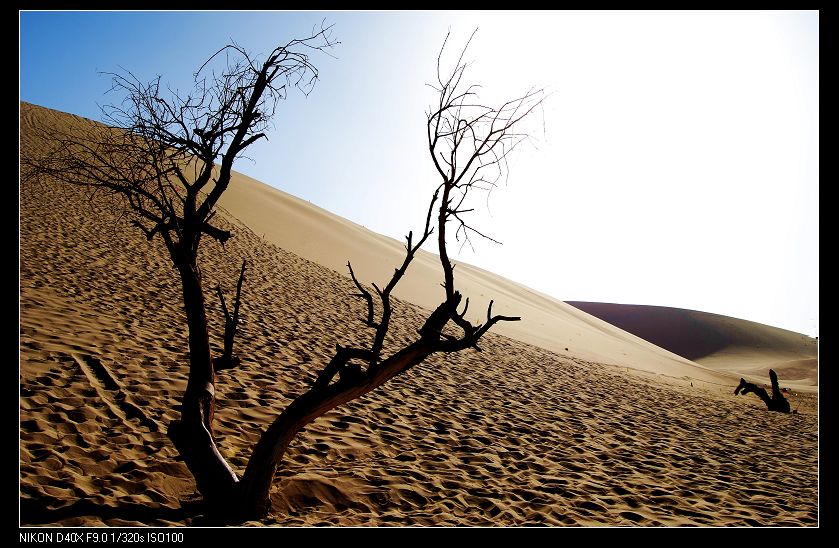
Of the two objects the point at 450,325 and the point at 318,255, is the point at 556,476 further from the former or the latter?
the point at 318,255

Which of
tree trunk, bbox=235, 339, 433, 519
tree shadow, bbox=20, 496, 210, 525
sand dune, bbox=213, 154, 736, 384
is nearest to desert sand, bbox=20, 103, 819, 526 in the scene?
tree shadow, bbox=20, 496, 210, 525

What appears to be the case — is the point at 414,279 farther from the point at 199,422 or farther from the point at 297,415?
the point at 297,415

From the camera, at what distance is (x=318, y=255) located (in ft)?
70.0

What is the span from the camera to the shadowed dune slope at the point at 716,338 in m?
42.8

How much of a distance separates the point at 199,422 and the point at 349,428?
236 centimetres

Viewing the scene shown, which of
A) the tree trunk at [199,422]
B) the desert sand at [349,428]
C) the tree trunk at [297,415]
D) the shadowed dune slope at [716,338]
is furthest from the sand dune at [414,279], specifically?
the shadowed dune slope at [716,338]

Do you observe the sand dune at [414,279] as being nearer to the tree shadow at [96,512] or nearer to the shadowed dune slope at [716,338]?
the tree shadow at [96,512]

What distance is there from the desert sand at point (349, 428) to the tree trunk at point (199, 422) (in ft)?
0.83

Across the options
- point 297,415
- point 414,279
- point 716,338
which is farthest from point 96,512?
point 716,338

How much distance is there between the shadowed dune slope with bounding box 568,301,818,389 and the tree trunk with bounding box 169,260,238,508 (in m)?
40.0

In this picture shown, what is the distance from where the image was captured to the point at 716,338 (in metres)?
48.4
